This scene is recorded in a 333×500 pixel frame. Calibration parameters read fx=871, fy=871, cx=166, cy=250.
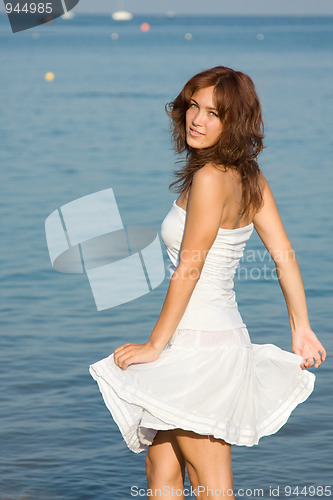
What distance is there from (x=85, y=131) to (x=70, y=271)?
36.7 feet

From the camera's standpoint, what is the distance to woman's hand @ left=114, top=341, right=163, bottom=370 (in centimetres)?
270

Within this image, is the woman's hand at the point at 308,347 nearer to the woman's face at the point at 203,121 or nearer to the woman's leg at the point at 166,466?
the woman's leg at the point at 166,466

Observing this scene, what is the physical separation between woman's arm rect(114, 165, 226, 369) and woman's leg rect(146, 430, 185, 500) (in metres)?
Answer: 0.35

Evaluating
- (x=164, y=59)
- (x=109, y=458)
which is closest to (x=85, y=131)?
(x=109, y=458)

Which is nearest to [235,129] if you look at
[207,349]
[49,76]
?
[207,349]

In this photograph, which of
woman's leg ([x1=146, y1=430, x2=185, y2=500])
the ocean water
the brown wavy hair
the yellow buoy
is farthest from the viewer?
the yellow buoy

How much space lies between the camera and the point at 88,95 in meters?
27.2

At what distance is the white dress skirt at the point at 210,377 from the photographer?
8.71 ft

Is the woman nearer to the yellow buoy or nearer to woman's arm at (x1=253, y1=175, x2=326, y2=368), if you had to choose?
woman's arm at (x1=253, y1=175, x2=326, y2=368)

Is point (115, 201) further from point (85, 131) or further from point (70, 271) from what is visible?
point (85, 131)

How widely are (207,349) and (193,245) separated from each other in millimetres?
338

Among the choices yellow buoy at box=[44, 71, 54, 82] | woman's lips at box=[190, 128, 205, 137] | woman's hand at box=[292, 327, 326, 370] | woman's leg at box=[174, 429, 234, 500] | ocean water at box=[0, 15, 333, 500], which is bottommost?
yellow buoy at box=[44, 71, 54, 82]

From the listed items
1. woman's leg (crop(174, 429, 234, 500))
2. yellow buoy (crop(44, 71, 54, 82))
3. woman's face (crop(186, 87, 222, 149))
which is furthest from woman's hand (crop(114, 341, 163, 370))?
yellow buoy (crop(44, 71, 54, 82))

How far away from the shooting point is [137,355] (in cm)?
270
